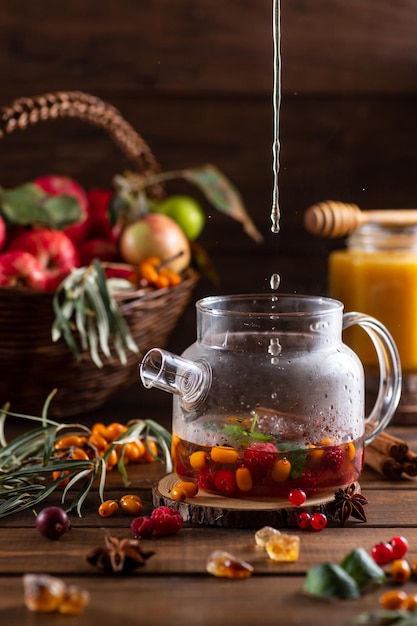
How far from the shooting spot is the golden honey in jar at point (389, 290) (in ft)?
4.53

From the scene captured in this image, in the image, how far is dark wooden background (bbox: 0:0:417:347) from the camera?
1731mm

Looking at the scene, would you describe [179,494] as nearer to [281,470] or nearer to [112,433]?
[281,470]

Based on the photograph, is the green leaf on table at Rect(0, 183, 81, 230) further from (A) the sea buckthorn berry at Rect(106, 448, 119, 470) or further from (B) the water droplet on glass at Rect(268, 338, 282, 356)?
(B) the water droplet on glass at Rect(268, 338, 282, 356)

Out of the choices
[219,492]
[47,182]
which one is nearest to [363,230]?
[47,182]

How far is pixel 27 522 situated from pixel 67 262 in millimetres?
530

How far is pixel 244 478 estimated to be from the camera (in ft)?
2.97

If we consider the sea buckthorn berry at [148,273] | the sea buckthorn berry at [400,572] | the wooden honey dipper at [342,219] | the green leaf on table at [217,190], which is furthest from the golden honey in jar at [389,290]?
the sea buckthorn berry at [400,572]

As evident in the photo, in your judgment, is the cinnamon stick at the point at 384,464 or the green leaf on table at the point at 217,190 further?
the green leaf on table at the point at 217,190

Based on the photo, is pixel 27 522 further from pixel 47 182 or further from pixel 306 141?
pixel 306 141

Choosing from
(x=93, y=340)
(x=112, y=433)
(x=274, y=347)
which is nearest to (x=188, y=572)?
(x=274, y=347)

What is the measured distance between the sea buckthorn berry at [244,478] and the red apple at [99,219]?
2.37ft

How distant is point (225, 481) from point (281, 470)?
0.06m

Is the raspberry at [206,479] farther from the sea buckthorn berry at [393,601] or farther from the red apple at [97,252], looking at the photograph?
the red apple at [97,252]

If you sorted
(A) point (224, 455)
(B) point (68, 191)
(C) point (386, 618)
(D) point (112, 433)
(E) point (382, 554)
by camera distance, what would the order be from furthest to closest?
(B) point (68, 191) < (D) point (112, 433) < (A) point (224, 455) < (E) point (382, 554) < (C) point (386, 618)
